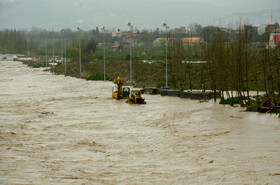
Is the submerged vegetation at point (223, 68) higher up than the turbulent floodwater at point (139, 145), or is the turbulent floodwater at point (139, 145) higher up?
the submerged vegetation at point (223, 68)

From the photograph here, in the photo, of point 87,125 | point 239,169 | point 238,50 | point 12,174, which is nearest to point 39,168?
point 12,174

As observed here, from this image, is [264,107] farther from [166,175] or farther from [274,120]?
[166,175]

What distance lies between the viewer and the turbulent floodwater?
45.0 feet

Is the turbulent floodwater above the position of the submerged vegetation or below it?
below

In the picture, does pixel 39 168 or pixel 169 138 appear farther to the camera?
pixel 169 138

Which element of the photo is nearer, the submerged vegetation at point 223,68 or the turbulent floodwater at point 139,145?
the turbulent floodwater at point 139,145

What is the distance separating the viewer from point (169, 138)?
20.6 m

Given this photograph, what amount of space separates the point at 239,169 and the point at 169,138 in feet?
22.3

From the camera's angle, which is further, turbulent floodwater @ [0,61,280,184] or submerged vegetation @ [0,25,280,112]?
submerged vegetation @ [0,25,280,112]

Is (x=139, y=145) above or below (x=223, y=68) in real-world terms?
below

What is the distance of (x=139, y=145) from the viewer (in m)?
19.0

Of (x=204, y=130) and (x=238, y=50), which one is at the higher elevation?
(x=238, y=50)

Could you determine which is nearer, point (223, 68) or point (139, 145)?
point (139, 145)

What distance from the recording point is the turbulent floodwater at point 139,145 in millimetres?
13727
